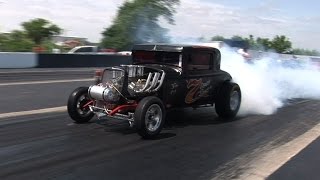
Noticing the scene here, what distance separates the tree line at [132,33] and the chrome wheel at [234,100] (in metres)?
2.98

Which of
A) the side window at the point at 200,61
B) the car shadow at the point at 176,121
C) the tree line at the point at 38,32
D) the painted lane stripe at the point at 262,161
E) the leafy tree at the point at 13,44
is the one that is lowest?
the painted lane stripe at the point at 262,161

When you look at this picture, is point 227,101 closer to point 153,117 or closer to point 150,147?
point 153,117

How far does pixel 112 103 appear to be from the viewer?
8867 mm

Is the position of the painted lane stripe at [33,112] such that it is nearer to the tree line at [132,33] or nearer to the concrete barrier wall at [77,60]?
the tree line at [132,33]

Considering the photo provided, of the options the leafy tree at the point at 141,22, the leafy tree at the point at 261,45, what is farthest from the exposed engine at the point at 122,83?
the leafy tree at the point at 261,45

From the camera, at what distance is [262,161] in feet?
23.8

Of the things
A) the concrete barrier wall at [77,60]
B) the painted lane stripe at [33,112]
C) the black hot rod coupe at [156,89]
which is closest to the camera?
A: the black hot rod coupe at [156,89]

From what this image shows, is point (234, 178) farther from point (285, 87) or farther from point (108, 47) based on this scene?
point (108, 47)

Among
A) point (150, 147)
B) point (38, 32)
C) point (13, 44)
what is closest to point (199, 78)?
point (150, 147)

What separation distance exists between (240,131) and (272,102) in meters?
4.08

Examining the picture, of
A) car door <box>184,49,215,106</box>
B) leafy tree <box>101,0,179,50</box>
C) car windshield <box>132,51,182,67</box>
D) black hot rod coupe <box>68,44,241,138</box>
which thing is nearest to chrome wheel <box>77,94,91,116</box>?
black hot rod coupe <box>68,44,241,138</box>

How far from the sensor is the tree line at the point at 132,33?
15.3 m

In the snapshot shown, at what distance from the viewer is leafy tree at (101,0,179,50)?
1410cm

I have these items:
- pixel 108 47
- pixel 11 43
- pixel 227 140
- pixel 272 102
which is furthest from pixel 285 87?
pixel 108 47
